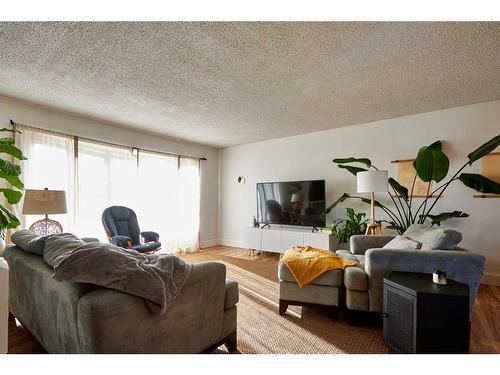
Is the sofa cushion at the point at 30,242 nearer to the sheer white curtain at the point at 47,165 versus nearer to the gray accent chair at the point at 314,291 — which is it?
the sheer white curtain at the point at 47,165

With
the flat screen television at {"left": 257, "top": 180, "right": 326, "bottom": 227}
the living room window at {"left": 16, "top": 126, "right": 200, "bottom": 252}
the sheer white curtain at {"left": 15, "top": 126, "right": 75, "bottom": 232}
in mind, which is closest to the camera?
the sheer white curtain at {"left": 15, "top": 126, "right": 75, "bottom": 232}

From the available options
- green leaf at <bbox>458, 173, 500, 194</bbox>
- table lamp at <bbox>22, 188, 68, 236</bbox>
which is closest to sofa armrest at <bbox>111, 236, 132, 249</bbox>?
table lamp at <bbox>22, 188, 68, 236</bbox>

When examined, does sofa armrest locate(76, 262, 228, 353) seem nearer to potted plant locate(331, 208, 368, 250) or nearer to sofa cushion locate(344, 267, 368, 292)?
sofa cushion locate(344, 267, 368, 292)

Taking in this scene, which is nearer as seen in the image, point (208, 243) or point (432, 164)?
point (432, 164)

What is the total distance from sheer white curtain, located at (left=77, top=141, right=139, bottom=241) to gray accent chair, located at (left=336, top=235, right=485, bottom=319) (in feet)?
11.6

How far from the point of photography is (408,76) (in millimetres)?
2406

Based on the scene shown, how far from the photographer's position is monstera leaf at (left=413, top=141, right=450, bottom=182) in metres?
2.70

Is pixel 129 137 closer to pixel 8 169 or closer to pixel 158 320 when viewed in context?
pixel 8 169

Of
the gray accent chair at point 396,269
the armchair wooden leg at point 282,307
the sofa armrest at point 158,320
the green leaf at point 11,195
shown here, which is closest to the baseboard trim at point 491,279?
the gray accent chair at point 396,269

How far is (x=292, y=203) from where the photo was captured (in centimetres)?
439

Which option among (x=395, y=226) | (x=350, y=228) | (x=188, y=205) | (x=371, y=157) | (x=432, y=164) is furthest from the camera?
(x=188, y=205)

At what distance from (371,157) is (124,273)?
150 inches

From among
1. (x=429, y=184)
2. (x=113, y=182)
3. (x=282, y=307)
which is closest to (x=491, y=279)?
(x=429, y=184)

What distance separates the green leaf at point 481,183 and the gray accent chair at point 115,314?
117 inches
